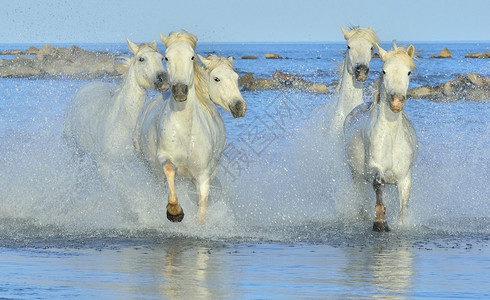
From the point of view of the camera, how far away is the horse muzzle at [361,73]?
11.0m

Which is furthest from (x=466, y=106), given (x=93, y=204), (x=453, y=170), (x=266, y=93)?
(x=93, y=204)

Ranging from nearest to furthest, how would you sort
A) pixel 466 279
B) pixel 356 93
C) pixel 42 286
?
1. pixel 42 286
2. pixel 466 279
3. pixel 356 93

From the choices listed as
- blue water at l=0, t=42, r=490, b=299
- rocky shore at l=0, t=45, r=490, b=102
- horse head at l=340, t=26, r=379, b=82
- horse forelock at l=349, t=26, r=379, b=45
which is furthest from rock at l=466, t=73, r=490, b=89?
horse head at l=340, t=26, r=379, b=82

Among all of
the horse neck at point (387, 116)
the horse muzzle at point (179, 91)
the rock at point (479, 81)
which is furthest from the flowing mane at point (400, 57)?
the rock at point (479, 81)

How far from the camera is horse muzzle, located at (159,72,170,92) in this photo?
9.94m

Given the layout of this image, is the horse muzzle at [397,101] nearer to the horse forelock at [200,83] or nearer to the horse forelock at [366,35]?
the horse forelock at [200,83]

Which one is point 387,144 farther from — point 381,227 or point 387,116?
point 381,227

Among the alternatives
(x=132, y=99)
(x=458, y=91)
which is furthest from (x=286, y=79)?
A: (x=132, y=99)

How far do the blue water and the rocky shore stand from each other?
412 inches

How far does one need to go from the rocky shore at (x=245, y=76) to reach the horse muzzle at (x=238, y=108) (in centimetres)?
1289

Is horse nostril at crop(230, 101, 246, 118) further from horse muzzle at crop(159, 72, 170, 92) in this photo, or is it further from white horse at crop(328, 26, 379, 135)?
white horse at crop(328, 26, 379, 135)

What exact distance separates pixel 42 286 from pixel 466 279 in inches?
119

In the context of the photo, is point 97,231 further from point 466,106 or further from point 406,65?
point 466,106

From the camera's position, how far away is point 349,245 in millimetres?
8844
